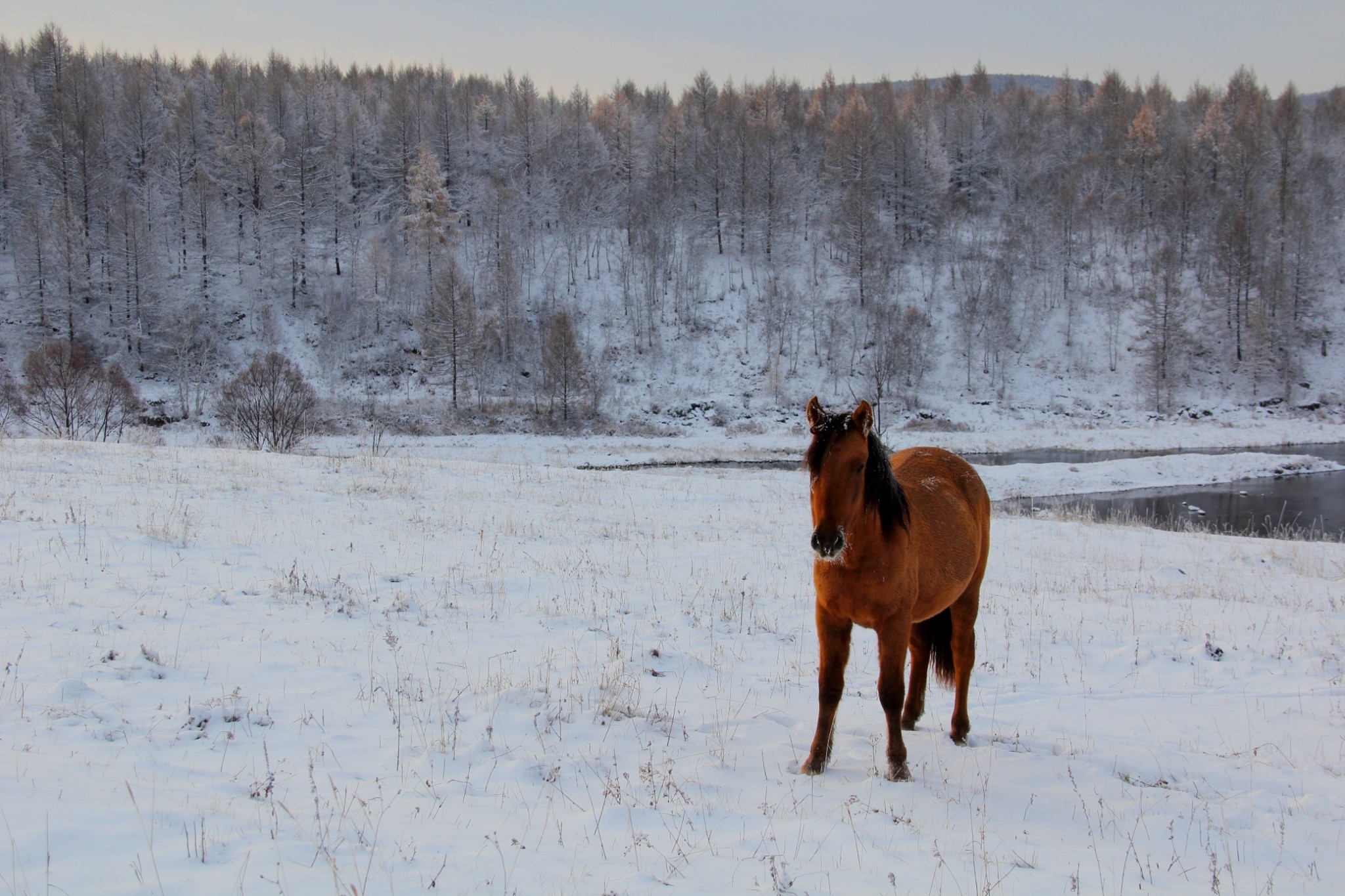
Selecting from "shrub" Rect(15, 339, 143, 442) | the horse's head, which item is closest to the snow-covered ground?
the horse's head

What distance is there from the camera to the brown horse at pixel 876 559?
160 inches

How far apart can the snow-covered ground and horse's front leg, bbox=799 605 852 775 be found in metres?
0.13

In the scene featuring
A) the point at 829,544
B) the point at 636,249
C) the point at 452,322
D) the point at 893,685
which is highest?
the point at 636,249

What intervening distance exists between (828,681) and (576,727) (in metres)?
1.70

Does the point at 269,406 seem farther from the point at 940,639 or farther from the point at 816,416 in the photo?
the point at 816,416

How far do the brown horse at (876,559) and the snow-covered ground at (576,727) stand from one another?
1.54 feet

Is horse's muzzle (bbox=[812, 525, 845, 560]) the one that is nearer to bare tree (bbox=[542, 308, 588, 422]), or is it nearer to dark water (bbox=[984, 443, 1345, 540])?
dark water (bbox=[984, 443, 1345, 540])

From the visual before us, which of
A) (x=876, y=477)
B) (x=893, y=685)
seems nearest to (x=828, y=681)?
(x=893, y=685)

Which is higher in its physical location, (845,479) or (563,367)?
(563,367)

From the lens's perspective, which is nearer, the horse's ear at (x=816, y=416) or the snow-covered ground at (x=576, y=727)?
the snow-covered ground at (x=576, y=727)

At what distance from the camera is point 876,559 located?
4.32 metres

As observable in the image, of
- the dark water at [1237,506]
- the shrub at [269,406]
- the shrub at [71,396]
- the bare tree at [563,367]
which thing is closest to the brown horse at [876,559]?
the dark water at [1237,506]

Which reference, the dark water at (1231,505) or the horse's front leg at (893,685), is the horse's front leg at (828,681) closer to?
the horse's front leg at (893,685)

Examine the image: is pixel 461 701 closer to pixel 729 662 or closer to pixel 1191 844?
pixel 729 662
